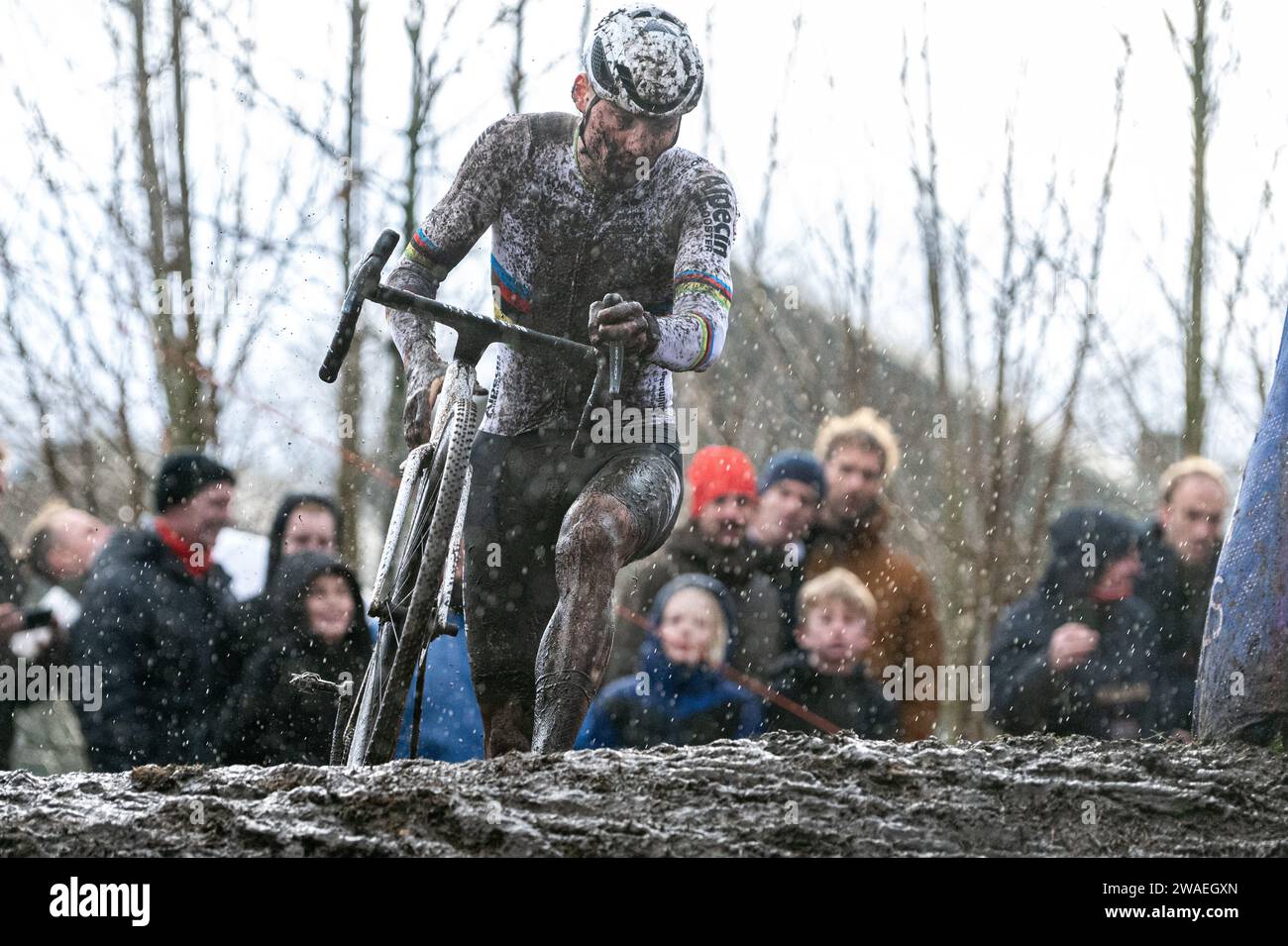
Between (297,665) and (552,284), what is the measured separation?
1581 mm

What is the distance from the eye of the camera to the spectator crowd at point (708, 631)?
5.24m

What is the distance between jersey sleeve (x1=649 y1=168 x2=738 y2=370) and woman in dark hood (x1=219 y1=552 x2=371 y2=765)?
1.66 metres

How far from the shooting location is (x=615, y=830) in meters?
3.29

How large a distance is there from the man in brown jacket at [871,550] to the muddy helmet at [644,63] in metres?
1.72

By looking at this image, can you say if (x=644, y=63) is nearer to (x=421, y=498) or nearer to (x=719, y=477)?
(x=421, y=498)

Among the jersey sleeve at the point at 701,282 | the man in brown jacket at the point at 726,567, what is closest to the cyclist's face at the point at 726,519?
the man in brown jacket at the point at 726,567

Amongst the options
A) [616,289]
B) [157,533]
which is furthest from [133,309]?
[616,289]

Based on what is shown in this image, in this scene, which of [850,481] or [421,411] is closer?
[421,411]

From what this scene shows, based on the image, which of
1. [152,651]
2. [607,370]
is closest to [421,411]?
[607,370]

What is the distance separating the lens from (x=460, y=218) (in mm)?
4863

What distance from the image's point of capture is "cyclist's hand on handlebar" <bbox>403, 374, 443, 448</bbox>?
4574mm

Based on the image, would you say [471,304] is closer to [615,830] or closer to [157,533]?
[157,533]

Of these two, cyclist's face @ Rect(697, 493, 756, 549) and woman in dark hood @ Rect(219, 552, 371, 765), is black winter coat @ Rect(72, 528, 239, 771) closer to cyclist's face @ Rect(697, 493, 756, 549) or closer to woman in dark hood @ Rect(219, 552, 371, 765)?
woman in dark hood @ Rect(219, 552, 371, 765)
